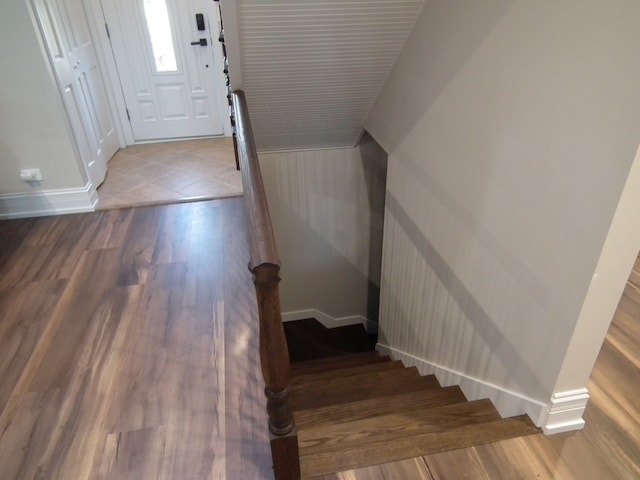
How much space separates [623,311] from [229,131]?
12.5 ft

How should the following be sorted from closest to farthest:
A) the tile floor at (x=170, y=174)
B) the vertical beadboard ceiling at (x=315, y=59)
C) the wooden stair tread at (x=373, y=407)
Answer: the wooden stair tread at (x=373, y=407)
the vertical beadboard ceiling at (x=315, y=59)
the tile floor at (x=170, y=174)

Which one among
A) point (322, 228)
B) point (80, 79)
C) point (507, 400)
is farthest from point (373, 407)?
point (80, 79)

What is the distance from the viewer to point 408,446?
1.57 meters

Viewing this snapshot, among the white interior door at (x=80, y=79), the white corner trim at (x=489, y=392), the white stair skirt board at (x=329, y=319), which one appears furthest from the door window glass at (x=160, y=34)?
A: the white corner trim at (x=489, y=392)

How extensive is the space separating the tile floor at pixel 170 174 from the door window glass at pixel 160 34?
77 cm

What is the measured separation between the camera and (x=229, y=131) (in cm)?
461

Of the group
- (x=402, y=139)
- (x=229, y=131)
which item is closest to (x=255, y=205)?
(x=402, y=139)

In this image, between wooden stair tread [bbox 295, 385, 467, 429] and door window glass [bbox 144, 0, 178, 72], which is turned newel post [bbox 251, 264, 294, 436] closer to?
wooden stair tread [bbox 295, 385, 467, 429]

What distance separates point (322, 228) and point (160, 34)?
2.42 m

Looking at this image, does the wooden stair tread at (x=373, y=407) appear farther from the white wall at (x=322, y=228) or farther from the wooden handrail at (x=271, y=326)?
the white wall at (x=322, y=228)

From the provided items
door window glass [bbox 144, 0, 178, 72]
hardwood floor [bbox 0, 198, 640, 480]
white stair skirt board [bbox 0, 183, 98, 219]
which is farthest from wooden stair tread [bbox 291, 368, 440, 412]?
door window glass [bbox 144, 0, 178, 72]

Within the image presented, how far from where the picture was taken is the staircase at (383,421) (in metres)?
1.55

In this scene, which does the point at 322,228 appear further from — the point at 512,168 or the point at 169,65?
the point at 512,168

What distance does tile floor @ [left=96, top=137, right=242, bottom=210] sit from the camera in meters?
3.31
